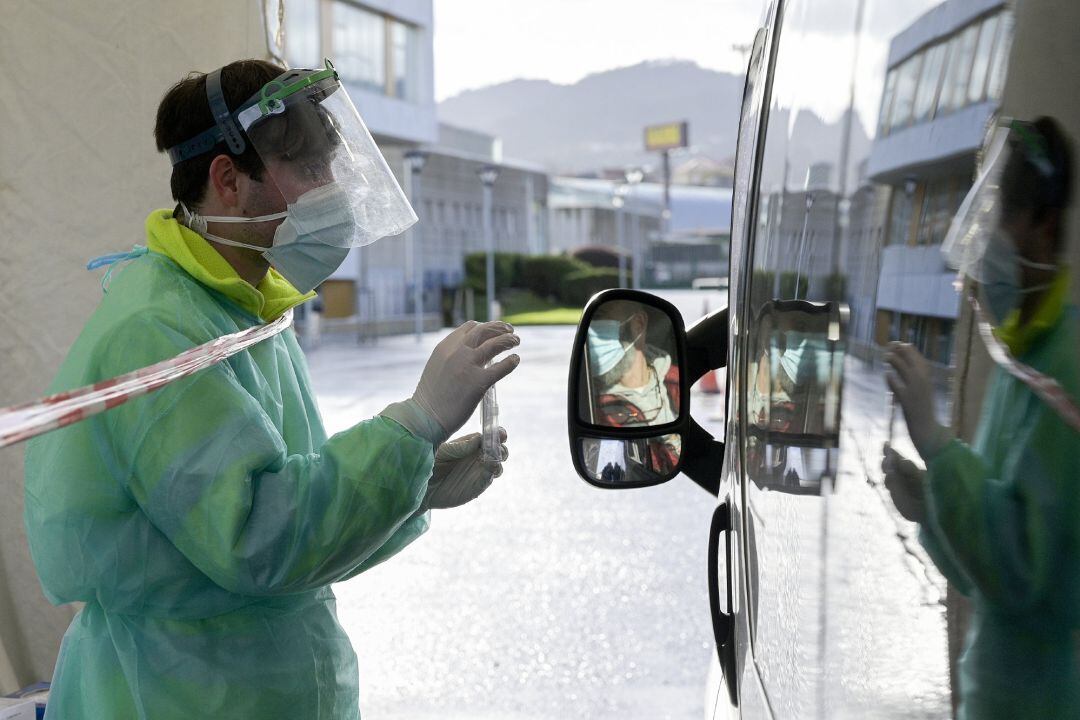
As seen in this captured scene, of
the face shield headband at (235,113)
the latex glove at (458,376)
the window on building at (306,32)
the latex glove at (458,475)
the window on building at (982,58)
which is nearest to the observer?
the window on building at (982,58)

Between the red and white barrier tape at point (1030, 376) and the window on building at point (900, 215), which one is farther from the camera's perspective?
the window on building at point (900, 215)

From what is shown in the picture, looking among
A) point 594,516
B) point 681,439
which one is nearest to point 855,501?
point 681,439

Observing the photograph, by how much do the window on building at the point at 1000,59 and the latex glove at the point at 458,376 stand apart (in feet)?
3.15

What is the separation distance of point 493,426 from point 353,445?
0.51m

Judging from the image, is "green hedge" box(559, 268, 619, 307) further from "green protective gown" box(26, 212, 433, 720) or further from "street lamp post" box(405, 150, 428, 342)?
"green protective gown" box(26, 212, 433, 720)

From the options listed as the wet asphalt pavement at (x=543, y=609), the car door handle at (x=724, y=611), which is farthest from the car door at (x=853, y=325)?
the wet asphalt pavement at (x=543, y=609)

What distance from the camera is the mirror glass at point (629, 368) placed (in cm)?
190

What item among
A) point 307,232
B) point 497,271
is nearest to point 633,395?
point 307,232

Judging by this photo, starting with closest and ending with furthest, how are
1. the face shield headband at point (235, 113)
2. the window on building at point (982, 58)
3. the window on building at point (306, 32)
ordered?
the window on building at point (982, 58) < the face shield headband at point (235, 113) < the window on building at point (306, 32)

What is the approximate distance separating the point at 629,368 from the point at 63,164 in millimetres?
2405

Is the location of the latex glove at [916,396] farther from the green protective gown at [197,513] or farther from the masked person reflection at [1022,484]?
the green protective gown at [197,513]

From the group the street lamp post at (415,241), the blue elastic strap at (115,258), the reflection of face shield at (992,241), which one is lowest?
the street lamp post at (415,241)

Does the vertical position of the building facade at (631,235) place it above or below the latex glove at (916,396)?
below

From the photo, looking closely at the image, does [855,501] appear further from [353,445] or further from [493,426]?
[493,426]
